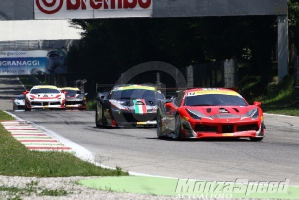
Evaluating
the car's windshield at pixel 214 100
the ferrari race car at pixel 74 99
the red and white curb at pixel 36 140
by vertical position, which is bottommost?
the ferrari race car at pixel 74 99

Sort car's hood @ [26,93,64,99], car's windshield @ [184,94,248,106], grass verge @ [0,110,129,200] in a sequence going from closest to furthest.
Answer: grass verge @ [0,110,129,200]
car's windshield @ [184,94,248,106]
car's hood @ [26,93,64,99]

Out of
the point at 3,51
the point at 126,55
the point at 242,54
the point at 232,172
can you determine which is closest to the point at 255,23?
the point at 242,54

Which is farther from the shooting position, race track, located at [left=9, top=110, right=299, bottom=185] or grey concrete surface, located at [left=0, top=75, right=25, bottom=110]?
grey concrete surface, located at [left=0, top=75, right=25, bottom=110]

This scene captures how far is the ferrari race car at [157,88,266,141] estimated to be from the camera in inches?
623

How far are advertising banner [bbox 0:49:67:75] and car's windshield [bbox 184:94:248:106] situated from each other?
63007 mm

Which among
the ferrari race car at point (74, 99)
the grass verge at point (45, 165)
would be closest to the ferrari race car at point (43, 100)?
the ferrari race car at point (74, 99)

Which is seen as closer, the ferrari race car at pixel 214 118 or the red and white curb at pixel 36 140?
the red and white curb at pixel 36 140

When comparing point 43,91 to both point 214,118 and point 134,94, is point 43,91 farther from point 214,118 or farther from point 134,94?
point 214,118

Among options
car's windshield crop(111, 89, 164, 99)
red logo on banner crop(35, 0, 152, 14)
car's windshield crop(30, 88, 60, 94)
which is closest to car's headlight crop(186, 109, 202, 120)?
car's windshield crop(111, 89, 164, 99)

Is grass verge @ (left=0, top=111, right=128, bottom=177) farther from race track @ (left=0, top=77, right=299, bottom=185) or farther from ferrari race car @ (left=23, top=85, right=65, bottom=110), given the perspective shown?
ferrari race car @ (left=23, top=85, right=65, bottom=110)

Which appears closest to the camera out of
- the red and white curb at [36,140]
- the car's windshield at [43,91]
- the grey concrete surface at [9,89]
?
the red and white curb at [36,140]

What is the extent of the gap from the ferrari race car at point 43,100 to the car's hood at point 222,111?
879 inches

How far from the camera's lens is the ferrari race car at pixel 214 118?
15.8m

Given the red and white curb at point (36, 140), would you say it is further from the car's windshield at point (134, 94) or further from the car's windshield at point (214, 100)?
the car's windshield at point (214, 100)
